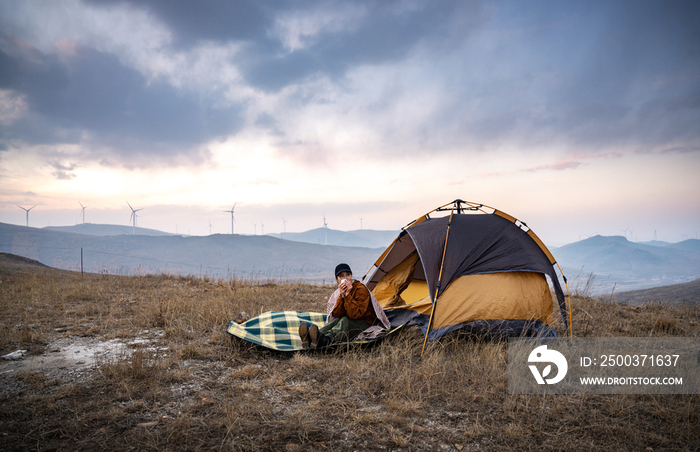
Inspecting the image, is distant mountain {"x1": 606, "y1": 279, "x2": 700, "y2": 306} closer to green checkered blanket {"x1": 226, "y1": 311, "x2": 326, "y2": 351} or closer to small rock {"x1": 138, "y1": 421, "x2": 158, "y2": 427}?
green checkered blanket {"x1": 226, "y1": 311, "x2": 326, "y2": 351}

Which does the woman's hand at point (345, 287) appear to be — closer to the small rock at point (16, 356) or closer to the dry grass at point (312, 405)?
the dry grass at point (312, 405)

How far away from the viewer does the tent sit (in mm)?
5707

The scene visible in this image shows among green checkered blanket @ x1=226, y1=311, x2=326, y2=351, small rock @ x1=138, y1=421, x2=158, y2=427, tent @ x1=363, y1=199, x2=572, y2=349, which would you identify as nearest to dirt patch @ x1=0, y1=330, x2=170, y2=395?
green checkered blanket @ x1=226, y1=311, x2=326, y2=351

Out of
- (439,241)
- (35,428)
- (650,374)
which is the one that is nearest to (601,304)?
(650,374)

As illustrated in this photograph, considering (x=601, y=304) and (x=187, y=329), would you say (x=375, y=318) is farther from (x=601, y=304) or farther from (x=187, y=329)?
(x=601, y=304)

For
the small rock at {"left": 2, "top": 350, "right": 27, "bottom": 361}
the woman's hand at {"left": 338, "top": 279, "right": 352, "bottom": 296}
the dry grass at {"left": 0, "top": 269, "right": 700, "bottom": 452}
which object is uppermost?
the woman's hand at {"left": 338, "top": 279, "right": 352, "bottom": 296}

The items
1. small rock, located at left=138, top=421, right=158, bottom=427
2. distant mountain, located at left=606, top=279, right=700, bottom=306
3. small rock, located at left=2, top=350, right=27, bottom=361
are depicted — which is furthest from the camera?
distant mountain, located at left=606, top=279, right=700, bottom=306

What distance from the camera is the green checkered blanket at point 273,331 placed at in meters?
5.54

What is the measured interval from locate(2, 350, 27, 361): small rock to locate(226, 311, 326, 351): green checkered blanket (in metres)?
2.95

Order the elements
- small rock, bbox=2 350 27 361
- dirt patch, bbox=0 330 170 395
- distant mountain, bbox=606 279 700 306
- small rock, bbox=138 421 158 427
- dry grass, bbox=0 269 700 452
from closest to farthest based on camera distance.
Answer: dry grass, bbox=0 269 700 452 < small rock, bbox=138 421 158 427 < dirt patch, bbox=0 330 170 395 < small rock, bbox=2 350 27 361 < distant mountain, bbox=606 279 700 306

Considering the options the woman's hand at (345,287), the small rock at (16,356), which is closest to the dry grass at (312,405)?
the small rock at (16,356)

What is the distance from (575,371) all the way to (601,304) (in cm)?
667

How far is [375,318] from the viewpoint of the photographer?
603cm

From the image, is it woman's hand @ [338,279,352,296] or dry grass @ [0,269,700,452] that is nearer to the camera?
Result: dry grass @ [0,269,700,452]
